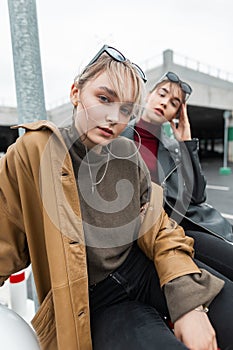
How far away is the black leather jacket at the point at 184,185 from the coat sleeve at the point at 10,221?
0.64 meters

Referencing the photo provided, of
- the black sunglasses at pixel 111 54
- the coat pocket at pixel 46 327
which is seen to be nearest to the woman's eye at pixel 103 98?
the black sunglasses at pixel 111 54

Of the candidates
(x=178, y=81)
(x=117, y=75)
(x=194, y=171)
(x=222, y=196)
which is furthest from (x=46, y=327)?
(x=222, y=196)

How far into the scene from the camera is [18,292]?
161 centimetres

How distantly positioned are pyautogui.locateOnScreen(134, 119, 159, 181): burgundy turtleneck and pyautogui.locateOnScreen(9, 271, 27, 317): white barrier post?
1048mm

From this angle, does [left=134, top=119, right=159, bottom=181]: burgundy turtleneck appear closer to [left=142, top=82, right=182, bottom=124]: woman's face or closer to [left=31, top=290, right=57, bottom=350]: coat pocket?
[left=142, top=82, right=182, bottom=124]: woman's face

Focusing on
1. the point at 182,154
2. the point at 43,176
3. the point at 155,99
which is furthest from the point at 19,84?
the point at 182,154

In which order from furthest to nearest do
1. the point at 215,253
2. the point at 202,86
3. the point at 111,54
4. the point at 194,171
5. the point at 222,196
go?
the point at 202,86, the point at 222,196, the point at 194,171, the point at 215,253, the point at 111,54

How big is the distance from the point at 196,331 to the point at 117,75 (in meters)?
0.73

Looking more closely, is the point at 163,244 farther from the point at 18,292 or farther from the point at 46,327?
the point at 18,292

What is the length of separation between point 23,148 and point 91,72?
0.98 ft

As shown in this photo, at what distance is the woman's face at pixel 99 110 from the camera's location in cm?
75

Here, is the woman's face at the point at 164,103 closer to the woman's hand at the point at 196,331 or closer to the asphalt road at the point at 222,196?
the woman's hand at the point at 196,331

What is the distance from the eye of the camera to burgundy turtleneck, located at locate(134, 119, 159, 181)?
4.11 ft

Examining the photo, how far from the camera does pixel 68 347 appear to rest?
66cm
